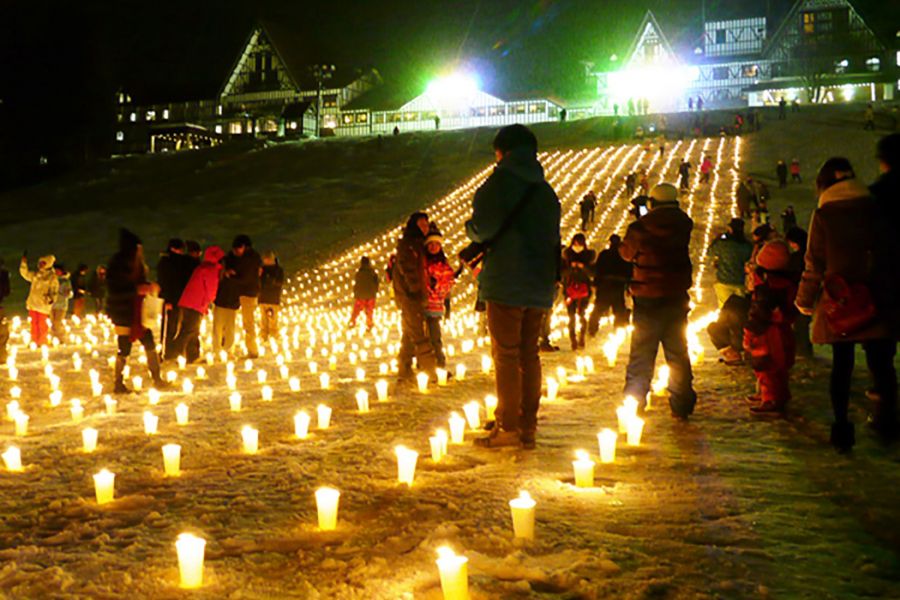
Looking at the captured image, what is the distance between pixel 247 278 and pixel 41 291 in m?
4.28

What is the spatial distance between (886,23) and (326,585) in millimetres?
71491

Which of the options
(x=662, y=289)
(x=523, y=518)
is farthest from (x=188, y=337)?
(x=523, y=518)

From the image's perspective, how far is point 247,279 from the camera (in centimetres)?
1208

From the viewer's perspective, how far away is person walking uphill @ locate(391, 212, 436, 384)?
868cm

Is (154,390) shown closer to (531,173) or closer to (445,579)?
(531,173)

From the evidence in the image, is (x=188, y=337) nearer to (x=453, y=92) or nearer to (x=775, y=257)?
(x=775, y=257)

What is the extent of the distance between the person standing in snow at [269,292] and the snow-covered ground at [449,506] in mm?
6031

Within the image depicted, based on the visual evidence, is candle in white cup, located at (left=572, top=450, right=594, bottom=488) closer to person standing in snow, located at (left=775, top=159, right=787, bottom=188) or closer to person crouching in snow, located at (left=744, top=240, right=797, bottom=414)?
person crouching in snow, located at (left=744, top=240, right=797, bottom=414)

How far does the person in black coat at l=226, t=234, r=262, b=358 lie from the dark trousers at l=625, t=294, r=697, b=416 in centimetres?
697

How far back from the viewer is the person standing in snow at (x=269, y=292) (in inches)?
563

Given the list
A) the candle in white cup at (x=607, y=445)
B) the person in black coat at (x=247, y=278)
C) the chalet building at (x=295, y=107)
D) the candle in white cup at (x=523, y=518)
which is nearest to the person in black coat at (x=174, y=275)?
the person in black coat at (x=247, y=278)

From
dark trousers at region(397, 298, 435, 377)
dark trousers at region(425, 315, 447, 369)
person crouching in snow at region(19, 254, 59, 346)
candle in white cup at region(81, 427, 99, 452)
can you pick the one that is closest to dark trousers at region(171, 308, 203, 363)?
person crouching in snow at region(19, 254, 59, 346)

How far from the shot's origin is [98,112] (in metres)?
80.1

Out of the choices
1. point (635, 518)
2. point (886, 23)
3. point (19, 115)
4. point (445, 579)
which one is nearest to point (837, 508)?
point (635, 518)
